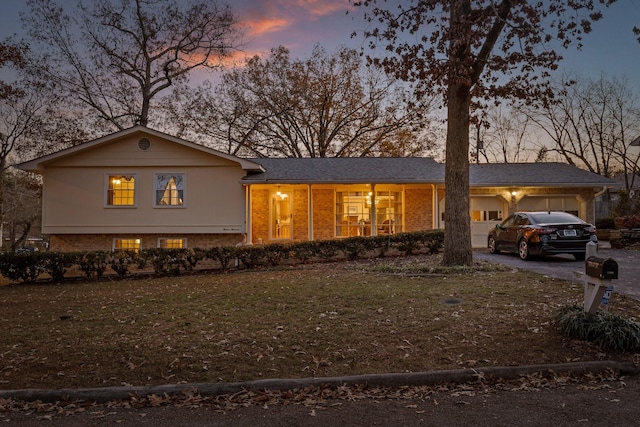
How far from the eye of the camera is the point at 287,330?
6.63 meters

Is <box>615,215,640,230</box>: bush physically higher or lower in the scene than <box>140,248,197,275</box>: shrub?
higher

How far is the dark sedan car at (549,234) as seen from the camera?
42.2ft

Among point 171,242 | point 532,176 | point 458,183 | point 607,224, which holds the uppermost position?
point 532,176

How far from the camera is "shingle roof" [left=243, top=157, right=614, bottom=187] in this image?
60.1ft

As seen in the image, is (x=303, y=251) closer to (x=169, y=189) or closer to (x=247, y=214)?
(x=247, y=214)

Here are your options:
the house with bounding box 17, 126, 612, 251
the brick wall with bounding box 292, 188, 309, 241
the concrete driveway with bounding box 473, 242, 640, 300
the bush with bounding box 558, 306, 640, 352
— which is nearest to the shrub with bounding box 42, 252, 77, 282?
the house with bounding box 17, 126, 612, 251

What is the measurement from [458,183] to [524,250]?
11.7ft

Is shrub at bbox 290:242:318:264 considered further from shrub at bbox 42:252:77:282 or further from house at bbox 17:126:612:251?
shrub at bbox 42:252:77:282

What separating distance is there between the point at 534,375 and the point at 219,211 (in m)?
14.2

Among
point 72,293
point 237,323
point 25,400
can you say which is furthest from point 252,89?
point 25,400

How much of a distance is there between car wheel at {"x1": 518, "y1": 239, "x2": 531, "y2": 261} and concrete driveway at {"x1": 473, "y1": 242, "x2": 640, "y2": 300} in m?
0.17

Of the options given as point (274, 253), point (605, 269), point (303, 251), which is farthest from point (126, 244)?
point (605, 269)

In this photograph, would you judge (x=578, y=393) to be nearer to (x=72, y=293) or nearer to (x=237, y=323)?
(x=237, y=323)

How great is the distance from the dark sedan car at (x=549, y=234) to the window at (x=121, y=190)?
13.6m
